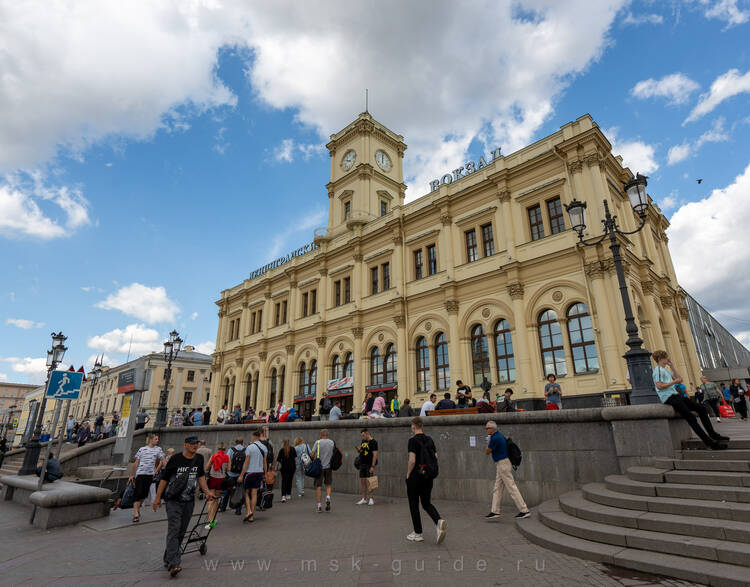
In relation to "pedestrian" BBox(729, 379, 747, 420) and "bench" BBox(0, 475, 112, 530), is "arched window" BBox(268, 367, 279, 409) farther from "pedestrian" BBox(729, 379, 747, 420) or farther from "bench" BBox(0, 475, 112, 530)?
"pedestrian" BBox(729, 379, 747, 420)

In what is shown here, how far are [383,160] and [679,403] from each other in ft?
103

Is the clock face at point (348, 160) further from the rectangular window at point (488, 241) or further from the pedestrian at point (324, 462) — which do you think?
the pedestrian at point (324, 462)

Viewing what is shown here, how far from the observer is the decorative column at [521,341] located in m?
18.9

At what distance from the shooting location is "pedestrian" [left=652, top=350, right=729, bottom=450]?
694 cm

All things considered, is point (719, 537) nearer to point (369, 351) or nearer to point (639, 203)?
point (639, 203)

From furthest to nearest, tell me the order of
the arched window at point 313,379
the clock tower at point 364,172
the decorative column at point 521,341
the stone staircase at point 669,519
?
the clock tower at point 364,172 → the arched window at point 313,379 → the decorative column at point 521,341 → the stone staircase at point 669,519

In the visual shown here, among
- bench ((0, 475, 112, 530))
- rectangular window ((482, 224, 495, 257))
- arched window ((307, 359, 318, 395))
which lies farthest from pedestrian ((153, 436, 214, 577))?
arched window ((307, 359, 318, 395))

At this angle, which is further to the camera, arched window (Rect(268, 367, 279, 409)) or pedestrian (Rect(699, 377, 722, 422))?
arched window (Rect(268, 367, 279, 409))

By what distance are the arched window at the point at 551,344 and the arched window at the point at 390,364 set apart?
8.98 m

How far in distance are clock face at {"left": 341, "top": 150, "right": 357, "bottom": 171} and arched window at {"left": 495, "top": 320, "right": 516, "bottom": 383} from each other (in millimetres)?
20391

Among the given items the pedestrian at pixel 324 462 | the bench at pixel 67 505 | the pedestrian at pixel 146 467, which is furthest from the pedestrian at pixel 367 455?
the bench at pixel 67 505

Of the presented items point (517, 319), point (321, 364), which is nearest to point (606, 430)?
point (517, 319)

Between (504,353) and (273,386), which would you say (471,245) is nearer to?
(504,353)

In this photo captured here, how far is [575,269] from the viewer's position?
1892cm
